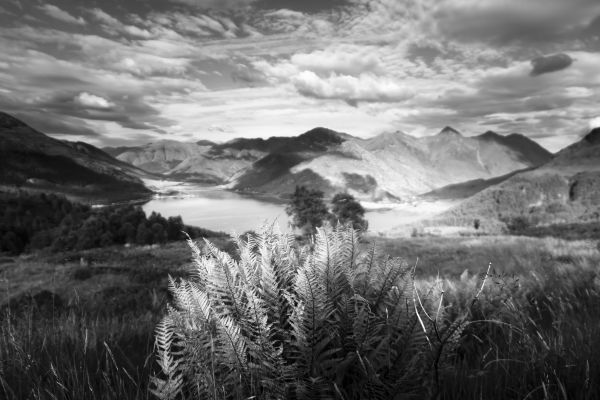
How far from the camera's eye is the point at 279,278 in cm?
193

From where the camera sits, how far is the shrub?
5.09 feet

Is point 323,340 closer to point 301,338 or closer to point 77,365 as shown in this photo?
point 301,338

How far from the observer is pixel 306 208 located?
7944 cm

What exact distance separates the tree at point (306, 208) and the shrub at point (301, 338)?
74.5m

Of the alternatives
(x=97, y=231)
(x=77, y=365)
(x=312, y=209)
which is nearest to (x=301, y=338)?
(x=77, y=365)

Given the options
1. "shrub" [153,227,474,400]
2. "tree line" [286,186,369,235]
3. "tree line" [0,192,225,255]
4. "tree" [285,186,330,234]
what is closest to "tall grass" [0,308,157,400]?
"shrub" [153,227,474,400]

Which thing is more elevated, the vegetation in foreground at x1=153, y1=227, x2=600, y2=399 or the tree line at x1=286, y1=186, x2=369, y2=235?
the vegetation in foreground at x1=153, y1=227, x2=600, y2=399

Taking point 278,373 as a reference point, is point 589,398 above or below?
below

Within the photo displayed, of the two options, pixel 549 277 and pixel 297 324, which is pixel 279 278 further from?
pixel 549 277

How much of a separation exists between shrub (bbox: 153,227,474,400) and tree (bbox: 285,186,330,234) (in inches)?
2931

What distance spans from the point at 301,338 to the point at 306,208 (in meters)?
77.8

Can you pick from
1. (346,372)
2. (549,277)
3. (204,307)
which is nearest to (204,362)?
(204,307)

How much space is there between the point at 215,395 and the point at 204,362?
21 centimetres

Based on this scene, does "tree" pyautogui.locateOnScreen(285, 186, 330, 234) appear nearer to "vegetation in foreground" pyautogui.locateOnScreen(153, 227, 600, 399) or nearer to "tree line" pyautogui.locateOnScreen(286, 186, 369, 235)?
"tree line" pyautogui.locateOnScreen(286, 186, 369, 235)
